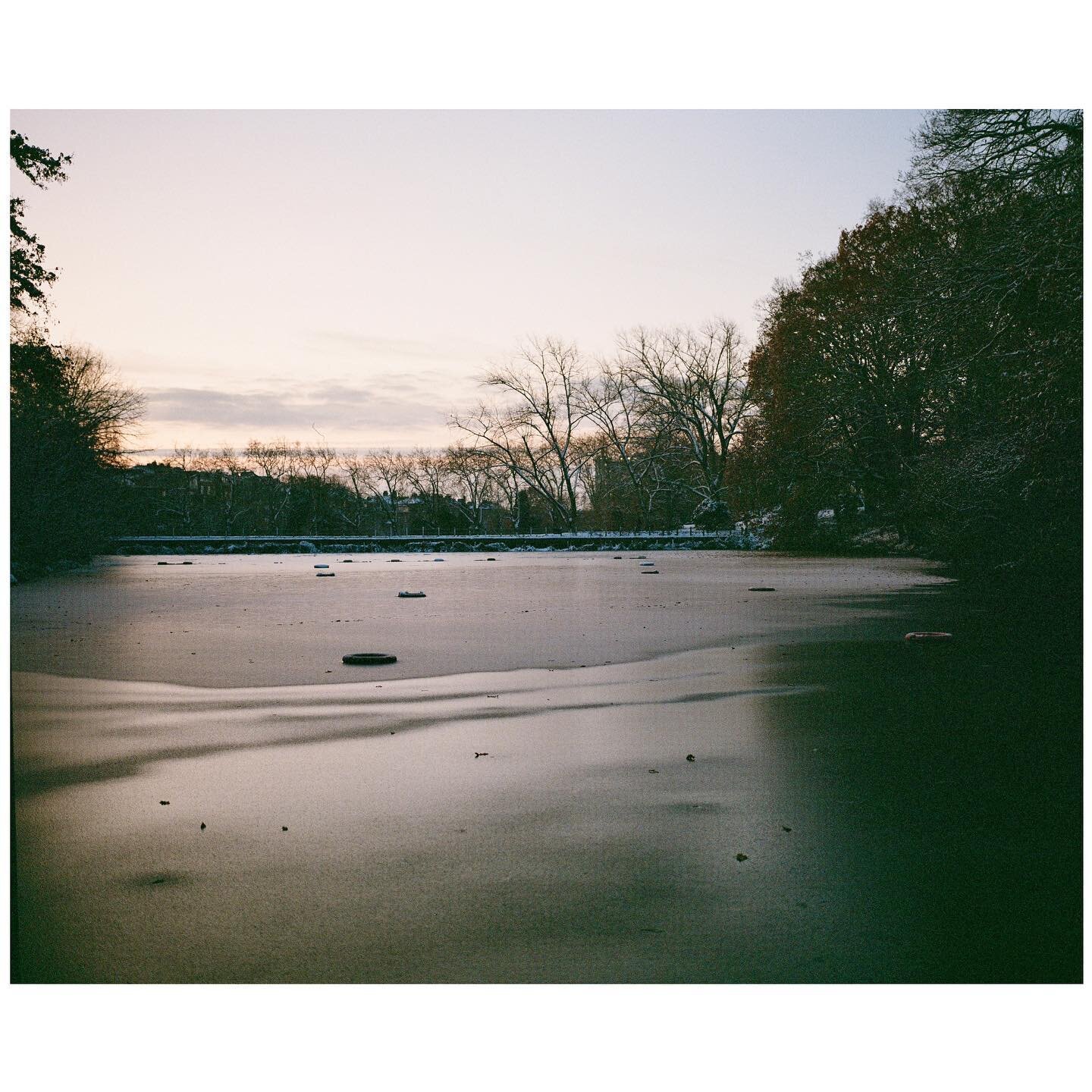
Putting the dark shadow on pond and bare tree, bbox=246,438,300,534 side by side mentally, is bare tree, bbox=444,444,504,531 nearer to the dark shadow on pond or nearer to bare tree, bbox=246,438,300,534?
bare tree, bbox=246,438,300,534

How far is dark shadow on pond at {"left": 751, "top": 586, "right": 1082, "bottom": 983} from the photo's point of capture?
289cm

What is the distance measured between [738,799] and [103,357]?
17.1m

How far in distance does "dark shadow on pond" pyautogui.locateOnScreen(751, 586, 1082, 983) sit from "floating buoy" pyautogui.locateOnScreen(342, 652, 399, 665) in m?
3.28

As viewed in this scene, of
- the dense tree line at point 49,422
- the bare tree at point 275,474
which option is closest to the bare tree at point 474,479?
the bare tree at point 275,474

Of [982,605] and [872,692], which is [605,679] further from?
[982,605]

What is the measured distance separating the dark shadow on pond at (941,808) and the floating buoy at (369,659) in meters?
3.28

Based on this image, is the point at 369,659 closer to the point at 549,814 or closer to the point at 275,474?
the point at 549,814

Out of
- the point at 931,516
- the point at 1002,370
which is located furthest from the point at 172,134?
the point at 931,516

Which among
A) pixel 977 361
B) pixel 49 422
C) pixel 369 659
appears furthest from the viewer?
pixel 49 422

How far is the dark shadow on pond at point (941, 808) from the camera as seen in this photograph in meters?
2.89

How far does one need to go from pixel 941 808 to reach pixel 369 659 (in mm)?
5520

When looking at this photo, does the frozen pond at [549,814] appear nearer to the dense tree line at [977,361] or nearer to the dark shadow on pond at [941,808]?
the dark shadow on pond at [941,808]

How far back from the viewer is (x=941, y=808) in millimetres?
4184

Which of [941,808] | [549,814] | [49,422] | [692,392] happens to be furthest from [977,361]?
[692,392]
